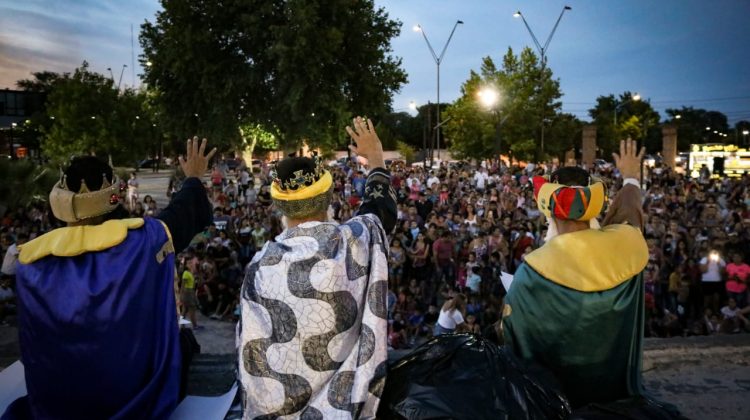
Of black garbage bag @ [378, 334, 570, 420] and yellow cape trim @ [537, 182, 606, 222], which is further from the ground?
yellow cape trim @ [537, 182, 606, 222]

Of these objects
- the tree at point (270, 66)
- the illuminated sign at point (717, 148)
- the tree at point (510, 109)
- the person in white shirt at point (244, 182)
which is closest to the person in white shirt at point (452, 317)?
the person in white shirt at point (244, 182)

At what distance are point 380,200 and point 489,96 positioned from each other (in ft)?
90.0

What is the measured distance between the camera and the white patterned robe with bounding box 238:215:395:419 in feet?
7.42

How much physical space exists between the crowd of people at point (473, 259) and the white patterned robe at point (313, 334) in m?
3.48

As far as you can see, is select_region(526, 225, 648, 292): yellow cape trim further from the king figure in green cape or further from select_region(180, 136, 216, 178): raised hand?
select_region(180, 136, 216, 178): raised hand

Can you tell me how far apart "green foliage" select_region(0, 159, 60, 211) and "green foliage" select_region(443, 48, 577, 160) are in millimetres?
25590

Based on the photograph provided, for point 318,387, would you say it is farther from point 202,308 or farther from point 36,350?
point 202,308

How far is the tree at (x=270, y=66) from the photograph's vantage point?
22969 millimetres

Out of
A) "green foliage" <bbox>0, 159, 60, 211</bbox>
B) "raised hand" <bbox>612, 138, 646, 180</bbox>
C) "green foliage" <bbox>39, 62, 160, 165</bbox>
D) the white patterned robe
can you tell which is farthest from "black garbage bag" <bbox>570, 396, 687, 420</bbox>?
"green foliage" <bbox>39, 62, 160, 165</bbox>

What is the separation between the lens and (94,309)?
96.7 inches

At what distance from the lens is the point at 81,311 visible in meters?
2.45

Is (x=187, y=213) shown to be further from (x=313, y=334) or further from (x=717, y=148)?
(x=717, y=148)

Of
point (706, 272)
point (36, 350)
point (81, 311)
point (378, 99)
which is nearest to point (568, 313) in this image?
point (81, 311)

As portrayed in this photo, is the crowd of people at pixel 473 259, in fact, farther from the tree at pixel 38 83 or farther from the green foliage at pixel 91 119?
the tree at pixel 38 83
